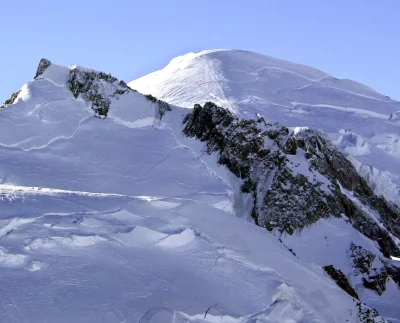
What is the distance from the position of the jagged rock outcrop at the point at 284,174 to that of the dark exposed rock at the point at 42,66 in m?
8.18

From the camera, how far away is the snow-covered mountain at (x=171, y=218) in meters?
15.5

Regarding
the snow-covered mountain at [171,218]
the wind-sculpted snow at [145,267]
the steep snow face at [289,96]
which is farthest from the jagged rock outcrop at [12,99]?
the steep snow face at [289,96]

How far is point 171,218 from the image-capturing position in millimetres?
19438

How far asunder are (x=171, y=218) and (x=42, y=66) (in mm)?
17629

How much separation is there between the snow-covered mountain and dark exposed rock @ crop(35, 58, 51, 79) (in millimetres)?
94

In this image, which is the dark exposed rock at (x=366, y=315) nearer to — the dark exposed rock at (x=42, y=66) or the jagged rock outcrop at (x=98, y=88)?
the jagged rock outcrop at (x=98, y=88)

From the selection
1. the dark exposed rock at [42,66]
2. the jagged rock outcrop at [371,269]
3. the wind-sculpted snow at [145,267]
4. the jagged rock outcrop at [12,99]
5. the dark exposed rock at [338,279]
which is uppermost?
the dark exposed rock at [42,66]

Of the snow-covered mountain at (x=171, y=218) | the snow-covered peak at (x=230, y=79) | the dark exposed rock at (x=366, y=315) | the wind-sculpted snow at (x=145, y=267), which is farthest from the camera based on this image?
the snow-covered peak at (x=230, y=79)

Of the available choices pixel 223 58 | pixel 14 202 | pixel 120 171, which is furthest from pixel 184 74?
pixel 14 202

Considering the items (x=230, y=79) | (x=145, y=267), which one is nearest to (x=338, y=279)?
(x=145, y=267)

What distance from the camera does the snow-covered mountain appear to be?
15.5 metres

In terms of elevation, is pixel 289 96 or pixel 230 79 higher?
pixel 230 79

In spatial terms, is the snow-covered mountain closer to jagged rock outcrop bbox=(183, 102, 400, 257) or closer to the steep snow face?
jagged rock outcrop bbox=(183, 102, 400, 257)

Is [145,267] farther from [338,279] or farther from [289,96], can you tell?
[289,96]
